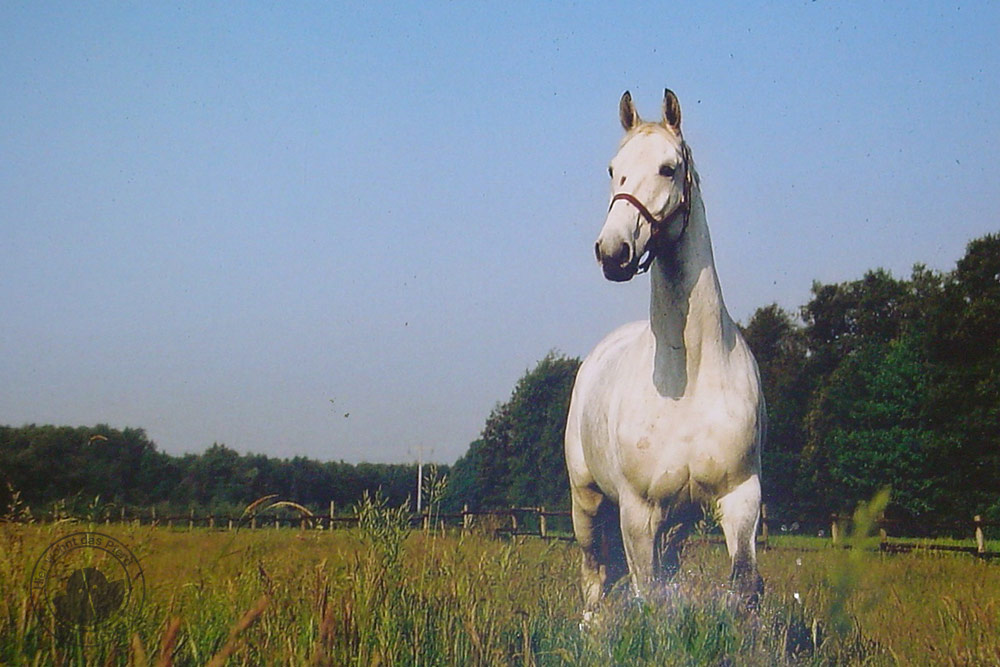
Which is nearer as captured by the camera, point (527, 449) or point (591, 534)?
point (591, 534)

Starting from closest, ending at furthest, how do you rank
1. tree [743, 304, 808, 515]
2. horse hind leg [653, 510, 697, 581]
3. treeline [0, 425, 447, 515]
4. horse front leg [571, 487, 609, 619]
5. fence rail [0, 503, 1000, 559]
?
fence rail [0, 503, 1000, 559] < treeline [0, 425, 447, 515] < horse hind leg [653, 510, 697, 581] < horse front leg [571, 487, 609, 619] < tree [743, 304, 808, 515]

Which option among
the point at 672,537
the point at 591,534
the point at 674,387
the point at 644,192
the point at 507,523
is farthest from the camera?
the point at 507,523

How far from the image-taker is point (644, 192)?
487cm

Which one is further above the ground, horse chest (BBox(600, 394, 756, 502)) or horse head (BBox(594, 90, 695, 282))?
horse head (BBox(594, 90, 695, 282))

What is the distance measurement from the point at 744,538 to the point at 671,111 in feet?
7.92

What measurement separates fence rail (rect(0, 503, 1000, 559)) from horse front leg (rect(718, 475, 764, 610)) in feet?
0.52

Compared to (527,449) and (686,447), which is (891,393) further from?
(686,447)

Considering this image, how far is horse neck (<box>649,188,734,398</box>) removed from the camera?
5129mm

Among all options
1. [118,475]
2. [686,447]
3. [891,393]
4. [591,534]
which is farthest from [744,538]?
[891,393]

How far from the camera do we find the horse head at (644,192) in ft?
14.7

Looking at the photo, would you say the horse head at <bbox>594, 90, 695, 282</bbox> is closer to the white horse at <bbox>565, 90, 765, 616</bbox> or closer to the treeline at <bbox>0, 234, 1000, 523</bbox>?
the white horse at <bbox>565, 90, 765, 616</bbox>

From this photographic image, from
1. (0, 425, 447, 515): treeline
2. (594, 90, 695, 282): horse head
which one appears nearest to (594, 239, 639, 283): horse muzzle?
(594, 90, 695, 282): horse head

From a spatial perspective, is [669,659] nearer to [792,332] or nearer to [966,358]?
[966,358]

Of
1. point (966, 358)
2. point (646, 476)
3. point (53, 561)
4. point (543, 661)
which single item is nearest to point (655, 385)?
point (646, 476)
